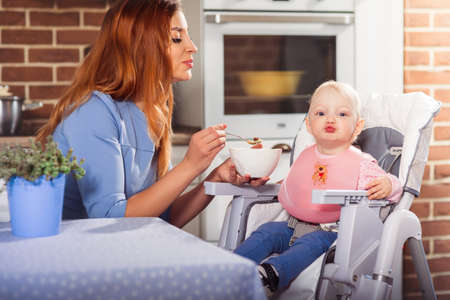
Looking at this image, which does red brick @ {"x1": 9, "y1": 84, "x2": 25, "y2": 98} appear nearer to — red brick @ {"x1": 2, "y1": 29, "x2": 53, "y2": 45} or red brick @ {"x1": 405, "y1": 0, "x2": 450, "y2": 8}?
red brick @ {"x1": 2, "y1": 29, "x2": 53, "y2": 45}

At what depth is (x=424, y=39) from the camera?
2.63 meters

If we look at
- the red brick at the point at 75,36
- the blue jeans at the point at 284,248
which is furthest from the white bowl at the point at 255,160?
the red brick at the point at 75,36

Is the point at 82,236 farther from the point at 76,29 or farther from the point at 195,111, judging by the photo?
the point at 76,29

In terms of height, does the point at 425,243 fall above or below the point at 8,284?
below

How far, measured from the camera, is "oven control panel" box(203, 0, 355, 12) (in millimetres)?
2498

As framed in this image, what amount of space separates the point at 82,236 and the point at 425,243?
2.07m

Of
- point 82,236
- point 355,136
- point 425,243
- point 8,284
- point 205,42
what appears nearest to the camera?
point 8,284

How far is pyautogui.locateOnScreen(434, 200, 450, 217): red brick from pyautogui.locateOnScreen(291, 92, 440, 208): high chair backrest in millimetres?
908

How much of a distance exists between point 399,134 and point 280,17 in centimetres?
93

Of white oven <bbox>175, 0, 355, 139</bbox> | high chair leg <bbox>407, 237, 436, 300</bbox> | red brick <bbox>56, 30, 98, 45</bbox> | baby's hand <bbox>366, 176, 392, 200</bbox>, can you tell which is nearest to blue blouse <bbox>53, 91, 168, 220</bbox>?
baby's hand <bbox>366, 176, 392, 200</bbox>

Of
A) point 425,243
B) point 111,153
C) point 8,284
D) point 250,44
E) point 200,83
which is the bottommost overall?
point 425,243

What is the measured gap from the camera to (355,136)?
1.85 metres

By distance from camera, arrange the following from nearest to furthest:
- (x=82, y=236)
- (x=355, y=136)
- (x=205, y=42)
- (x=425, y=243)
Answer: (x=82, y=236) < (x=355, y=136) < (x=205, y=42) < (x=425, y=243)

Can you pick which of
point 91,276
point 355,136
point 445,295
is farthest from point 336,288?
point 445,295
